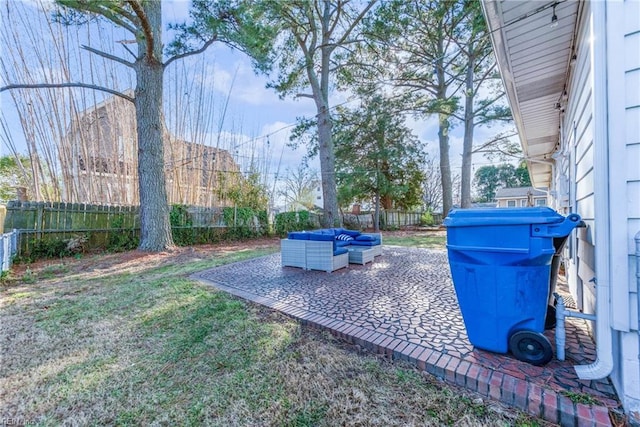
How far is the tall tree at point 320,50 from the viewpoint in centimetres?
954

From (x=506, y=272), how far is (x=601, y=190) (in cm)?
66

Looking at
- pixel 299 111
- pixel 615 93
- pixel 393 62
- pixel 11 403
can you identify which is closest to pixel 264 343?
pixel 11 403

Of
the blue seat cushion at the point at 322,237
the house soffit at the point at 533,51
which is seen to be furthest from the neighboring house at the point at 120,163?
the house soffit at the point at 533,51

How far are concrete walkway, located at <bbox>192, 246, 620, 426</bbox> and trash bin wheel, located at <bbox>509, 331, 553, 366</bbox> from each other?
50 mm

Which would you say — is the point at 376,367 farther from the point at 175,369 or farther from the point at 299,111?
the point at 299,111

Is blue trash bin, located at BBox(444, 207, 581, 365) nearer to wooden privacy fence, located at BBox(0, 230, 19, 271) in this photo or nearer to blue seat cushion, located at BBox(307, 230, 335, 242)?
blue seat cushion, located at BBox(307, 230, 335, 242)

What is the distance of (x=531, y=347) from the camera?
171cm

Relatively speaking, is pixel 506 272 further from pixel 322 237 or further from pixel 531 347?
pixel 322 237

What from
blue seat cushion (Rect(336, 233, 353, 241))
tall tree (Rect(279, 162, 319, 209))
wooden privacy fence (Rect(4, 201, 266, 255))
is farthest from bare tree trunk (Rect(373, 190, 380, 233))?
blue seat cushion (Rect(336, 233, 353, 241))

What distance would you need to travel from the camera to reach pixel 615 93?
1.39 metres

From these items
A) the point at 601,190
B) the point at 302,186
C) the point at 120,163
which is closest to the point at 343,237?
the point at 601,190

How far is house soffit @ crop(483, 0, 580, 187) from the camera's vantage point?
82.4 inches

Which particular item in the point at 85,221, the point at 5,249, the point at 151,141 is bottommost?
the point at 5,249

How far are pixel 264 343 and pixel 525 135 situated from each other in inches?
227
